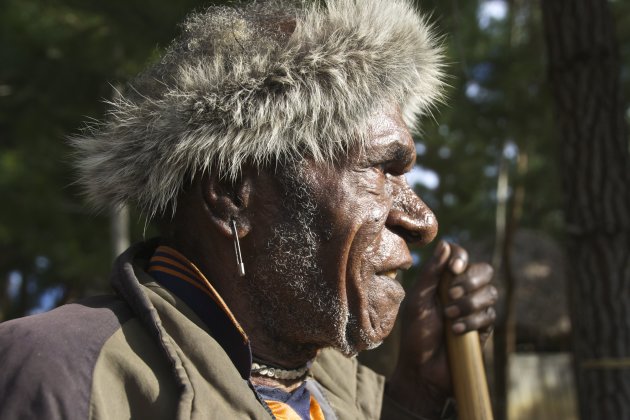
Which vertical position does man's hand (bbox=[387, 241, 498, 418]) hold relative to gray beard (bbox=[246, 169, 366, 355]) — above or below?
below

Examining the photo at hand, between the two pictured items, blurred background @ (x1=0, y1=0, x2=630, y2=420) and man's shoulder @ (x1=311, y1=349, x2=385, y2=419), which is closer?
man's shoulder @ (x1=311, y1=349, x2=385, y2=419)

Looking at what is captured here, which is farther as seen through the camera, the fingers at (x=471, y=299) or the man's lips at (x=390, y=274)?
the fingers at (x=471, y=299)

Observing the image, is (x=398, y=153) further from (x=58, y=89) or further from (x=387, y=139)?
(x=58, y=89)

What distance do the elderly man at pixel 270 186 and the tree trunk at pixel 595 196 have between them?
2002mm

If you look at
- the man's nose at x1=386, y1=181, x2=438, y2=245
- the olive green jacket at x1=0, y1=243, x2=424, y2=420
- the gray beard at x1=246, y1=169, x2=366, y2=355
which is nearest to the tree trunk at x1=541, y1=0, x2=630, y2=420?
the man's nose at x1=386, y1=181, x2=438, y2=245

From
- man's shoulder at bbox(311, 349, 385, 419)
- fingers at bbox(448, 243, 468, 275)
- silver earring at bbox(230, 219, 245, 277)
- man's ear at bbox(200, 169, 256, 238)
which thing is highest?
man's ear at bbox(200, 169, 256, 238)

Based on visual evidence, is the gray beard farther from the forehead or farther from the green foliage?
the green foliage

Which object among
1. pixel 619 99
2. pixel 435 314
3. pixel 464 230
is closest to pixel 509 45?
pixel 464 230

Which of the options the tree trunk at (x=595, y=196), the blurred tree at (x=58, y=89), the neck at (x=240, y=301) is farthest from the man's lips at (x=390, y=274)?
the blurred tree at (x=58, y=89)

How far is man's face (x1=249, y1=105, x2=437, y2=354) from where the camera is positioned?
2123 millimetres

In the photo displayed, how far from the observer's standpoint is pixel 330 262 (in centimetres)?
212

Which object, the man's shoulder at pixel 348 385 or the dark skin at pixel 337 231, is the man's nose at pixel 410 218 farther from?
the man's shoulder at pixel 348 385

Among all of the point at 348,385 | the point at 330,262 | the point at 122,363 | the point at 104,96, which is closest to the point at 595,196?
the point at 348,385

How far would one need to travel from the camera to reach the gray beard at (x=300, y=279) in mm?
2121
